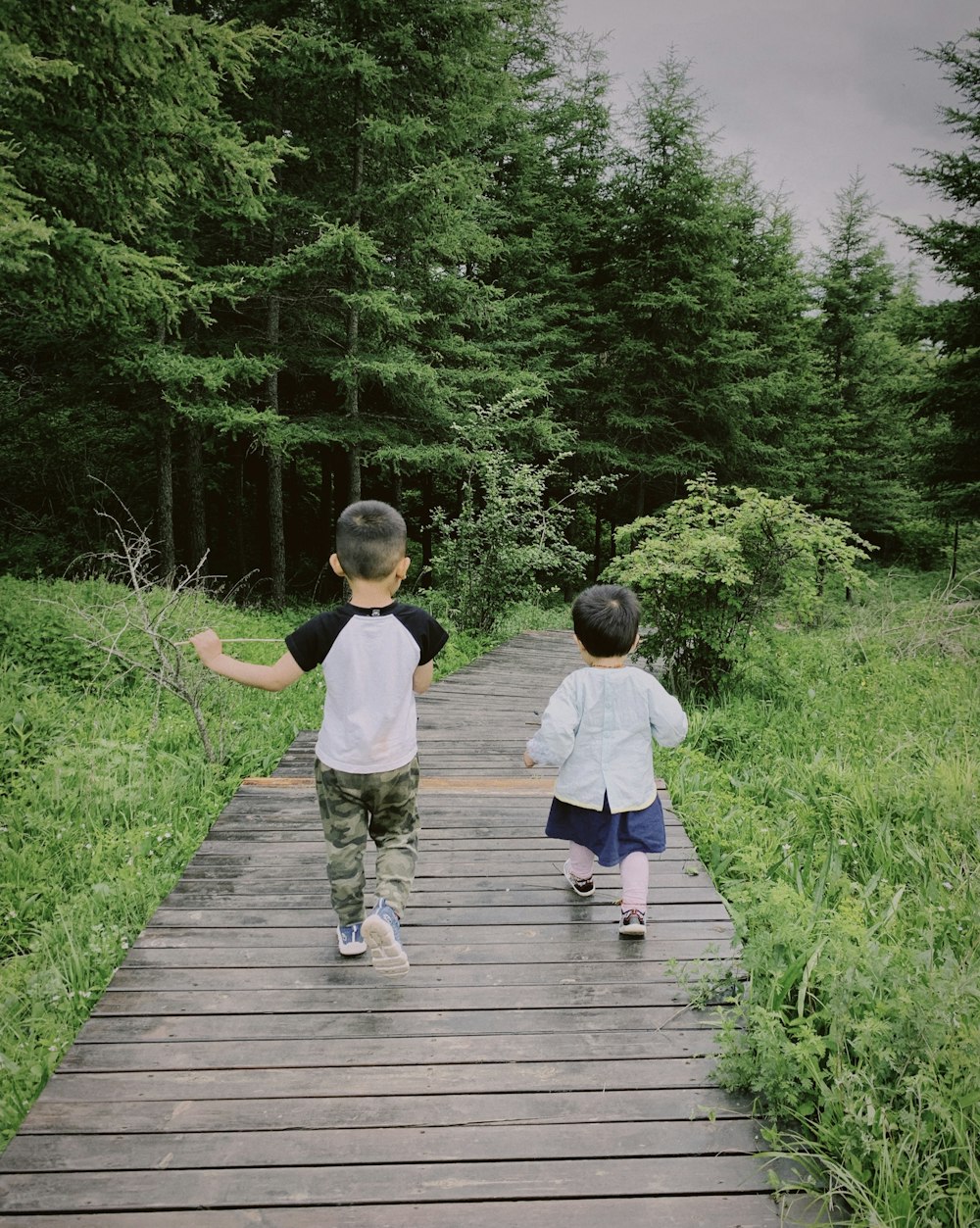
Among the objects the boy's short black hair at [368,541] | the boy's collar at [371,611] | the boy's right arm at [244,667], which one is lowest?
the boy's right arm at [244,667]

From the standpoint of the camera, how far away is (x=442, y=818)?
13.9 ft

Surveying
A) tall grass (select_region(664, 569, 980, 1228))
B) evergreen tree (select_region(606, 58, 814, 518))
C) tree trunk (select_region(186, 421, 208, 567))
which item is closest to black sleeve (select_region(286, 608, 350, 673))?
tall grass (select_region(664, 569, 980, 1228))

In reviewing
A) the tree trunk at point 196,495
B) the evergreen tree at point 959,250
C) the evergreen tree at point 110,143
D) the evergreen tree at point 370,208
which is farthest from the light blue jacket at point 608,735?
the evergreen tree at point 959,250

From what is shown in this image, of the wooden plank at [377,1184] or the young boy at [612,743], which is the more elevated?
the young boy at [612,743]

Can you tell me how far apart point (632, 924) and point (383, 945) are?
1065mm

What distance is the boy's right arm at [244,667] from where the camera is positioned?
251 centimetres

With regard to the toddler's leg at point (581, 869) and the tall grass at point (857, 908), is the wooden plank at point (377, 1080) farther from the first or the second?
the toddler's leg at point (581, 869)

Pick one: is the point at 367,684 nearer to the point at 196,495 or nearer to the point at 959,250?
the point at 196,495

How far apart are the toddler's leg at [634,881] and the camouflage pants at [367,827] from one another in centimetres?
91

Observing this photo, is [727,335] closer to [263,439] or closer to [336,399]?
[336,399]

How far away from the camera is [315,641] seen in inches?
104

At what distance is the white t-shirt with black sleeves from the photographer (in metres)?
2.63

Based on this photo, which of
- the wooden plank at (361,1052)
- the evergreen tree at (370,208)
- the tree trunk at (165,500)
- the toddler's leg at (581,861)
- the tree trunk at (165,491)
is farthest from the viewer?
the tree trunk at (165,500)

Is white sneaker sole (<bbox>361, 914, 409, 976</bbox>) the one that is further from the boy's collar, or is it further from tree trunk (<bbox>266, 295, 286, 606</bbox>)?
tree trunk (<bbox>266, 295, 286, 606</bbox>)
